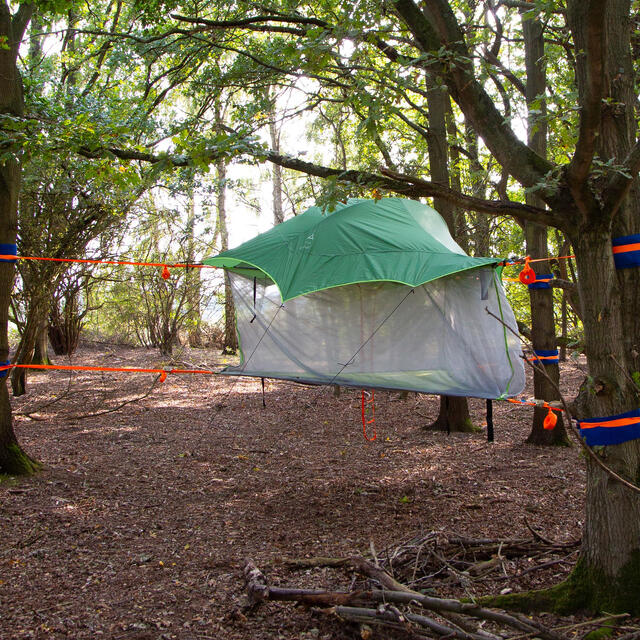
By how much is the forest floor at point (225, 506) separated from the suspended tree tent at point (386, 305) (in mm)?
881

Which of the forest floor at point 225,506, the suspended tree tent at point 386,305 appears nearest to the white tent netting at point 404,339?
the suspended tree tent at point 386,305

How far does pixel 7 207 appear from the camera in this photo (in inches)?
179

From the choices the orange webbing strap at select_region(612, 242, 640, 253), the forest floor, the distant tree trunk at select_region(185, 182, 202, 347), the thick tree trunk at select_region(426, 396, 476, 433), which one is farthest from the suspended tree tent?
the distant tree trunk at select_region(185, 182, 202, 347)

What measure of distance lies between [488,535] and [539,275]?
9.56 feet

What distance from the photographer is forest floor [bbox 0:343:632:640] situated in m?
2.82

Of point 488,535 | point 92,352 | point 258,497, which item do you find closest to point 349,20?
point 488,535

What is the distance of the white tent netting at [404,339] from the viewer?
4469mm

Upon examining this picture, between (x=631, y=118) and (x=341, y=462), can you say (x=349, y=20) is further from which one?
(x=341, y=462)

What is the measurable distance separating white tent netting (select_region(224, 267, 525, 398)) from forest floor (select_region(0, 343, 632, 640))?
875 mm

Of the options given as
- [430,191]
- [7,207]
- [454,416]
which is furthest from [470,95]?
[454,416]

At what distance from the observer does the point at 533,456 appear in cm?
552

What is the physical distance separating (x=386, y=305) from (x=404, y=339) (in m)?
0.32

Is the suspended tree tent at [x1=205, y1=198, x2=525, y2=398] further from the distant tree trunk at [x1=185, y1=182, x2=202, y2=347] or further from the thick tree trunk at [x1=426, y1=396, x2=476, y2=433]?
the distant tree trunk at [x1=185, y1=182, x2=202, y2=347]

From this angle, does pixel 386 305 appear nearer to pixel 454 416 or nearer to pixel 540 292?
pixel 540 292
